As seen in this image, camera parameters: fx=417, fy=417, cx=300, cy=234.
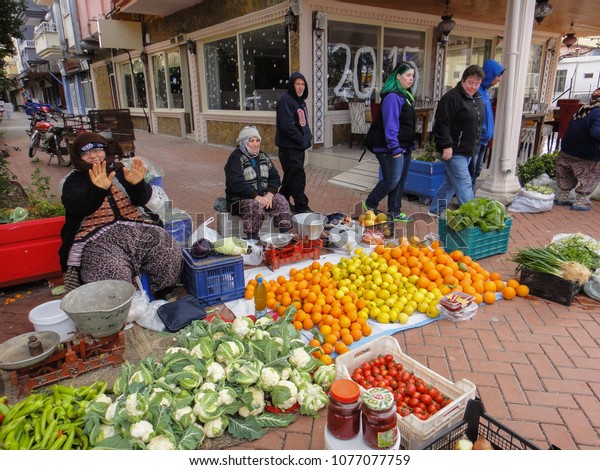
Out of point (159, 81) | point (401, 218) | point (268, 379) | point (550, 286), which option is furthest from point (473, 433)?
point (159, 81)

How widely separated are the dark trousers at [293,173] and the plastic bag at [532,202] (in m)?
3.47

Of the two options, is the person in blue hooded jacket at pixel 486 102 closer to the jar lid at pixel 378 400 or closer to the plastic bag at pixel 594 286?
the plastic bag at pixel 594 286

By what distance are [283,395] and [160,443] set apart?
0.72 metres

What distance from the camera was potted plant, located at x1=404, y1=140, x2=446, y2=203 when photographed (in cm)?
676

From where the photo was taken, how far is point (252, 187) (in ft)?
16.7

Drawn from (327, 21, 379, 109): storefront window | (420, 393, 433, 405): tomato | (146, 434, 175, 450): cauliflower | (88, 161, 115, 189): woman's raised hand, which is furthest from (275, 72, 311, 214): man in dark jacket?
(327, 21, 379, 109): storefront window

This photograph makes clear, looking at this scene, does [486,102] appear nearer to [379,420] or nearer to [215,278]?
[215,278]

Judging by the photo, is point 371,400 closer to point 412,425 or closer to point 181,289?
point 412,425

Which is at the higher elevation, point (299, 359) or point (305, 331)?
point (299, 359)

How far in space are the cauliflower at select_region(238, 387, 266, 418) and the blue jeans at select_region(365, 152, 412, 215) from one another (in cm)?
390

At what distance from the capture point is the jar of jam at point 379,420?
6.11 feet

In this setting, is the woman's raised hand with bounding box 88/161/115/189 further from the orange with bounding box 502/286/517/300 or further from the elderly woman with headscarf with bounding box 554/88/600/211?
the elderly woman with headscarf with bounding box 554/88/600/211

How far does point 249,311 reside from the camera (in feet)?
12.7
